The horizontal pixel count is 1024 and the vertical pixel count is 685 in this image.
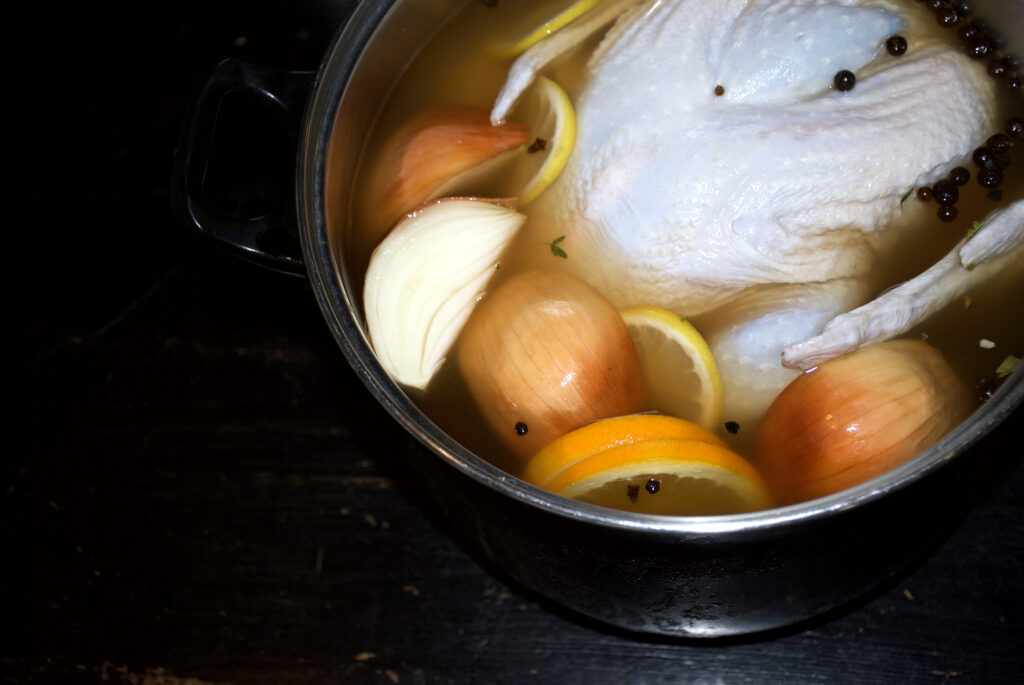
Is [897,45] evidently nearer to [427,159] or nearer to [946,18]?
[946,18]

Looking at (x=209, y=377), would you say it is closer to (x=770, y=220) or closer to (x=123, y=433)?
(x=123, y=433)

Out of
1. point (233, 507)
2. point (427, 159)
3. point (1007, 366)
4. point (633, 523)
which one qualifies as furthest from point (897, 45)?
point (233, 507)

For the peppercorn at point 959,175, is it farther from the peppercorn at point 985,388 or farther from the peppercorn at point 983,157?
the peppercorn at point 985,388

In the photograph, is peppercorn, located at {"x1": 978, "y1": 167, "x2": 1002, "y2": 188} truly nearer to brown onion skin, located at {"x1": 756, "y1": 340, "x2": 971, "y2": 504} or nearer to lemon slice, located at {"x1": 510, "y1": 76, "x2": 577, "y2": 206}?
brown onion skin, located at {"x1": 756, "y1": 340, "x2": 971, "y2": 504}

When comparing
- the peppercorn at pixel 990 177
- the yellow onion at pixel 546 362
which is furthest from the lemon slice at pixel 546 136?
the peppercorn at pixel 990 177

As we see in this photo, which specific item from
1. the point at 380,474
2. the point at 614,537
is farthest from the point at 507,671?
the point at 614,537

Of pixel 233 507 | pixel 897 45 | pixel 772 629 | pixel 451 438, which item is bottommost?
pixel 233 507
